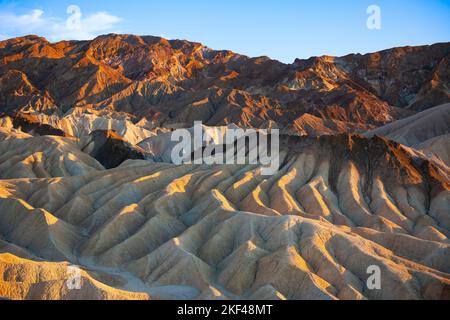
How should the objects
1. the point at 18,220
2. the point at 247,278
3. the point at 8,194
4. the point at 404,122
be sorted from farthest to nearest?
the point at 404,122 < the point at 8,194 < the point at 18,220 < the point at 247,278

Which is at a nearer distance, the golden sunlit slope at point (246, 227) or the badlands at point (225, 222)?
the badlands at point (225, 222)

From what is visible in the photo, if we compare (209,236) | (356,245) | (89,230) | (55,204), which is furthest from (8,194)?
(356,245)

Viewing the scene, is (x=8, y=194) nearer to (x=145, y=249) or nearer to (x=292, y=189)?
(x=145, y=249)

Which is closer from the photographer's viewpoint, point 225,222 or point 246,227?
point 246,227

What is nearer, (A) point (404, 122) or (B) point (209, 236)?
(B) point (209, 236)

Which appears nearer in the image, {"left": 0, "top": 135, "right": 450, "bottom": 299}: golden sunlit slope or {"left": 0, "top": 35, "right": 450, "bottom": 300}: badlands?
{"left": 0, "top": 35, "right": 450, "bottom": 300}: badlands

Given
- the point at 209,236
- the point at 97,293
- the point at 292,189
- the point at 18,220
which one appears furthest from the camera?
the point at 292,189

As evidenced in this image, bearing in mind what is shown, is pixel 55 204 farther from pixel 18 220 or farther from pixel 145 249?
pixel 145 249
